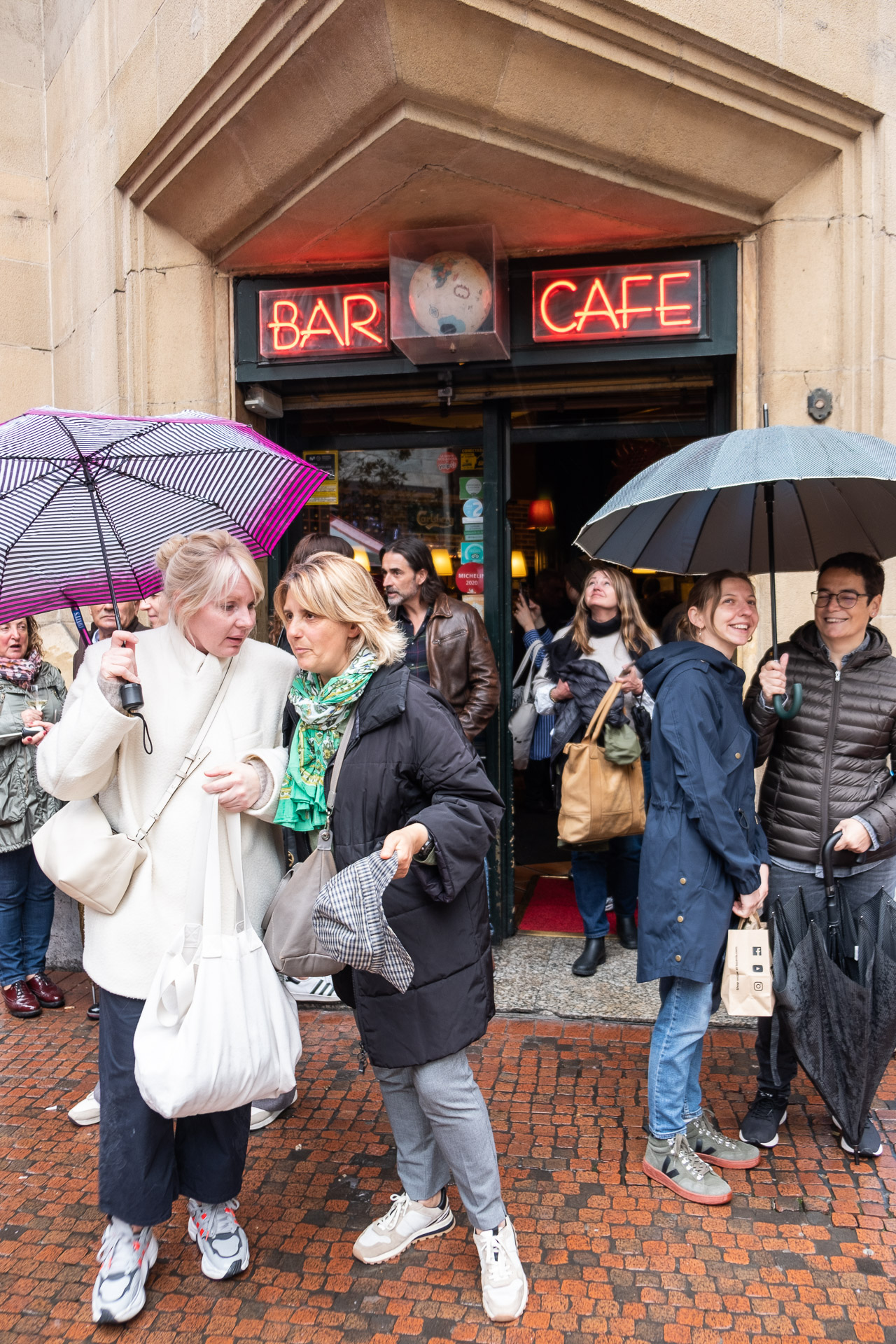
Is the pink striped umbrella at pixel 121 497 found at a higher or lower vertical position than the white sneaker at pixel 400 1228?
higher

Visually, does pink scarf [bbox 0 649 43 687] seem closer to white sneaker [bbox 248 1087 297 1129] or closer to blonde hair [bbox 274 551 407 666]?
white sneaker [bbox 248 1087 297 1129]

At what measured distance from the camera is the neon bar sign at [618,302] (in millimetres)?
4984

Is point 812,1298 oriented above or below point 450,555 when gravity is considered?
below

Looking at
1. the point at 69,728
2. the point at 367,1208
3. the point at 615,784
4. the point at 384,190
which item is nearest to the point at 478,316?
the point at 384,190

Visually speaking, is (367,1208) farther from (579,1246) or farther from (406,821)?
(406,821)

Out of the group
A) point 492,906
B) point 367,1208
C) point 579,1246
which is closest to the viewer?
A: point 579,1246

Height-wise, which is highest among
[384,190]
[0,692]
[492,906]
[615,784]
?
[384,190]

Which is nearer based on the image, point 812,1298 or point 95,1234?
point 812,1298

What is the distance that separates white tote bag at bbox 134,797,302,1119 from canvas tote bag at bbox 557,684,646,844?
2367mm

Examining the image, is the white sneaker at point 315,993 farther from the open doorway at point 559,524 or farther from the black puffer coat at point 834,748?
the black puffer coat at point 834,748

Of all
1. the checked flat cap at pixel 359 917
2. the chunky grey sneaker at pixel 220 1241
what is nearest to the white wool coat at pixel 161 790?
the checked flat cap at pixel 359 917

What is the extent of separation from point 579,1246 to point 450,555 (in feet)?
12.1

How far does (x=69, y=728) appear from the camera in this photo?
2.60 metres

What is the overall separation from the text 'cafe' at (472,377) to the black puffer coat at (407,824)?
111 inches
